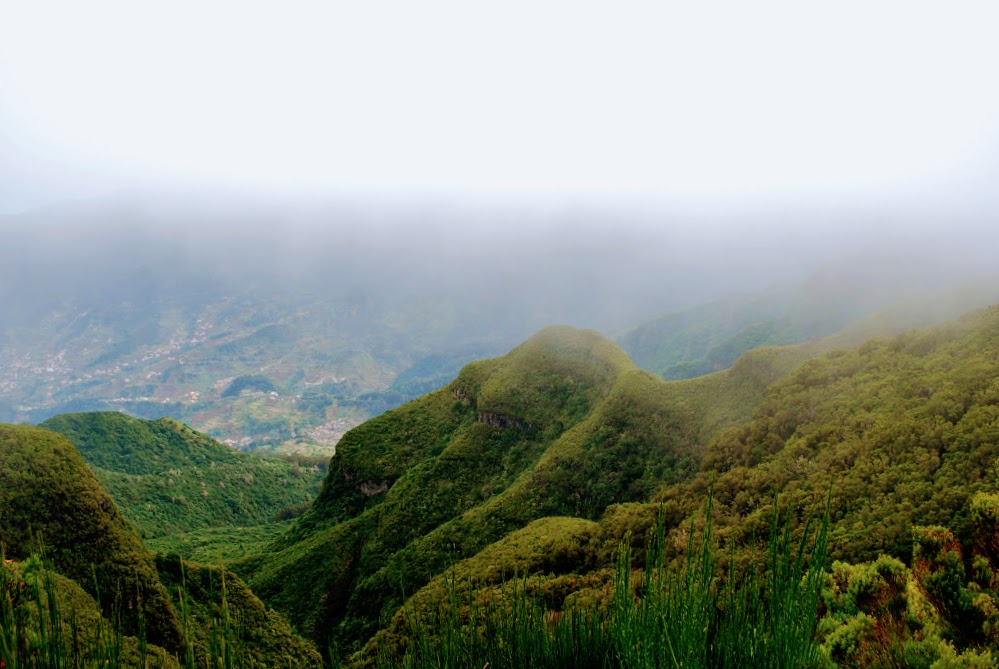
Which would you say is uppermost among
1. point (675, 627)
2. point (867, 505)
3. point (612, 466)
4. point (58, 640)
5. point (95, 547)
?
point (58, 640)

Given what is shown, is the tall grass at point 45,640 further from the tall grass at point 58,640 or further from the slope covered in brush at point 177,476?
the slope covered in brush at point 177,476

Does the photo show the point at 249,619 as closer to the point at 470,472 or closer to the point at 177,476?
the point at 470,472

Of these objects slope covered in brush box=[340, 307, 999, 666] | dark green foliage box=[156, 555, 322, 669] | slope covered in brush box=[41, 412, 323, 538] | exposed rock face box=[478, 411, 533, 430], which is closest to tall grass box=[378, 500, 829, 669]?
slope covered in brush box=[340, 307, 999, 666]

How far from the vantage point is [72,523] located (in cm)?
3916

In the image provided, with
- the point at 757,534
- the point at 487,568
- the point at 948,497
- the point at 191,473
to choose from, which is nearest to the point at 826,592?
the point at 948,497

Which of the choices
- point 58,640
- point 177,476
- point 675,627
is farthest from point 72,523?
point 177,476

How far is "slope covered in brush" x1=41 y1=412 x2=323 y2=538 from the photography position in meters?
94.4

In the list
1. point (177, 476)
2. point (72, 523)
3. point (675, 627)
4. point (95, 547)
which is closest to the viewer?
point (675, 627)

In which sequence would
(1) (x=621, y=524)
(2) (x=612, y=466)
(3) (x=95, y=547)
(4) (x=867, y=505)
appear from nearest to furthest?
(4) (x=867, y=505), (1) (x=621, y=524), (3) (x=95, y=547), (2) (x=612, y=466)

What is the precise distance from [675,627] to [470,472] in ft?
221

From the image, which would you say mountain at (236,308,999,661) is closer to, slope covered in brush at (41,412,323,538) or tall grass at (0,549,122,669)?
Result: tall grass at (0,549,122,669)

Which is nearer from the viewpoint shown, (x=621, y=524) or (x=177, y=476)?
(x=621, y=524)

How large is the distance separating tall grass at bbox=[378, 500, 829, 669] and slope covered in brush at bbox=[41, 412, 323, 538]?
101 meters

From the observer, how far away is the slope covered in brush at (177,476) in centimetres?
9438
